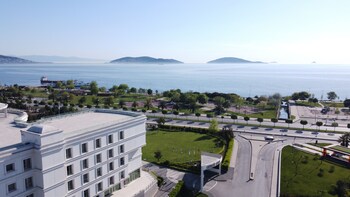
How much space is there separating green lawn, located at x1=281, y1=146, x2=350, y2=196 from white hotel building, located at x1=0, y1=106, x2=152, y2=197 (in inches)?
796

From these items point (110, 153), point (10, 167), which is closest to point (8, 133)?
point (10, 167)

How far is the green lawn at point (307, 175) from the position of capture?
35.2m

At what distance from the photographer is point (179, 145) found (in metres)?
51.9

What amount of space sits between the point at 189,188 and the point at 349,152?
92.7ft

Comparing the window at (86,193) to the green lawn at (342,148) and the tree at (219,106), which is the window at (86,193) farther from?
the tree at (219,106)

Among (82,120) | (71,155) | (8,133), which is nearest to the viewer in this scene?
(71,155)

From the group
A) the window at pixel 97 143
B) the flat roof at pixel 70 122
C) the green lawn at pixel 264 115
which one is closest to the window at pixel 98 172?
the window at pixel 97 143

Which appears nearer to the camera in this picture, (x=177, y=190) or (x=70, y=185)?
(x=70, y=185)

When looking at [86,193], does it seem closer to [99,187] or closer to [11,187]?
[99,187]

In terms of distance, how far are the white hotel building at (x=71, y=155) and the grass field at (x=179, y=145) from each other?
10.1 metres

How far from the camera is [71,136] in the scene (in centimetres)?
2672

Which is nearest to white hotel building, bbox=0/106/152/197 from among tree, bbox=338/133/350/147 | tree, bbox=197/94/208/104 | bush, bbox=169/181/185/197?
bush, bbox=169/181/185/197

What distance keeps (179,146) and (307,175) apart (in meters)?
21.5

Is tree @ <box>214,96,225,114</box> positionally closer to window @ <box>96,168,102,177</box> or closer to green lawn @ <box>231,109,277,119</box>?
green lawn @ <box>231,109,277,119</box>
